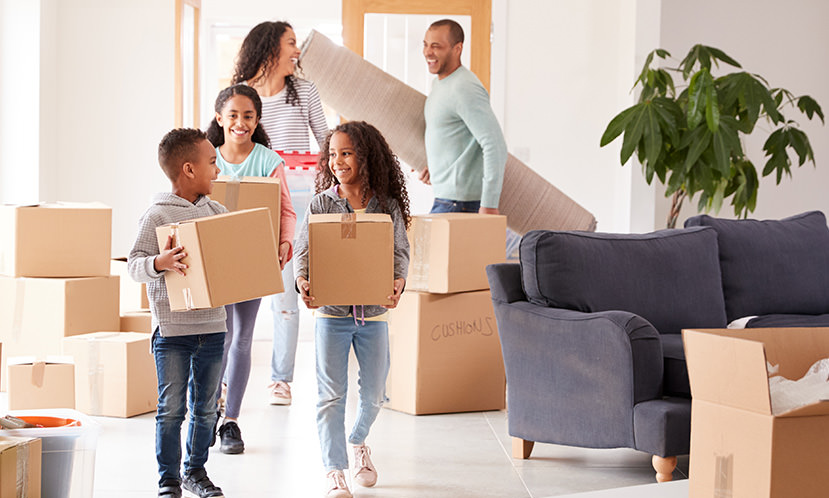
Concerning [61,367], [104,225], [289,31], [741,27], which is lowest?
[61,367]

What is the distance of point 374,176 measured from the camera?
2.43m

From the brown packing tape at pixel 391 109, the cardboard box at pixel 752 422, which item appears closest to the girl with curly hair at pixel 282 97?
the brown packing tape at pixel 391 109

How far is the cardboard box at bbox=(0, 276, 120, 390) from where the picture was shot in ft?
11.2

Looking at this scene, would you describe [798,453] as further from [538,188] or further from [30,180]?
[30,180]

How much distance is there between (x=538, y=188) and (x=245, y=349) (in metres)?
1.69

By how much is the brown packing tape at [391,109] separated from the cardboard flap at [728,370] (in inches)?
112

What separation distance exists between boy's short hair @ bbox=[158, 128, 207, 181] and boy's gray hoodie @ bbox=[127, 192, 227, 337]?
8 centimetres

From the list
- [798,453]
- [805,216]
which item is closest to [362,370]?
[798,453]

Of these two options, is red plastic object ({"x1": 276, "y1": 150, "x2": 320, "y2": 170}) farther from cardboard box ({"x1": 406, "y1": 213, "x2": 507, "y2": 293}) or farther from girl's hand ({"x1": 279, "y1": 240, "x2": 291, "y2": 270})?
girl's hand ({"x1": 279, "y1": 240, "x2": 291, "y2": 270})

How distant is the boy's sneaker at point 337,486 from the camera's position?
91.6 inches

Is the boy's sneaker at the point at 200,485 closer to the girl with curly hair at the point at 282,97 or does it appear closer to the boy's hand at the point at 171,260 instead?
the boy's hand at the point at 171,260

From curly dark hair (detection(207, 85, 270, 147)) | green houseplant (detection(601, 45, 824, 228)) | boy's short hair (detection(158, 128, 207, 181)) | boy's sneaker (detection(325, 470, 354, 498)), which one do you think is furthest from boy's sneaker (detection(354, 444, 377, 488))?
green houseplant (detection(601, 45, 824, 228))

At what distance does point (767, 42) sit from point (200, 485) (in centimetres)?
456

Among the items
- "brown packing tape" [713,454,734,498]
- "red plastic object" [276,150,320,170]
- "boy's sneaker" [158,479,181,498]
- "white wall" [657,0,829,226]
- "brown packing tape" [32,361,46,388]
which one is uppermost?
"white wall" [657,0,829,226]
